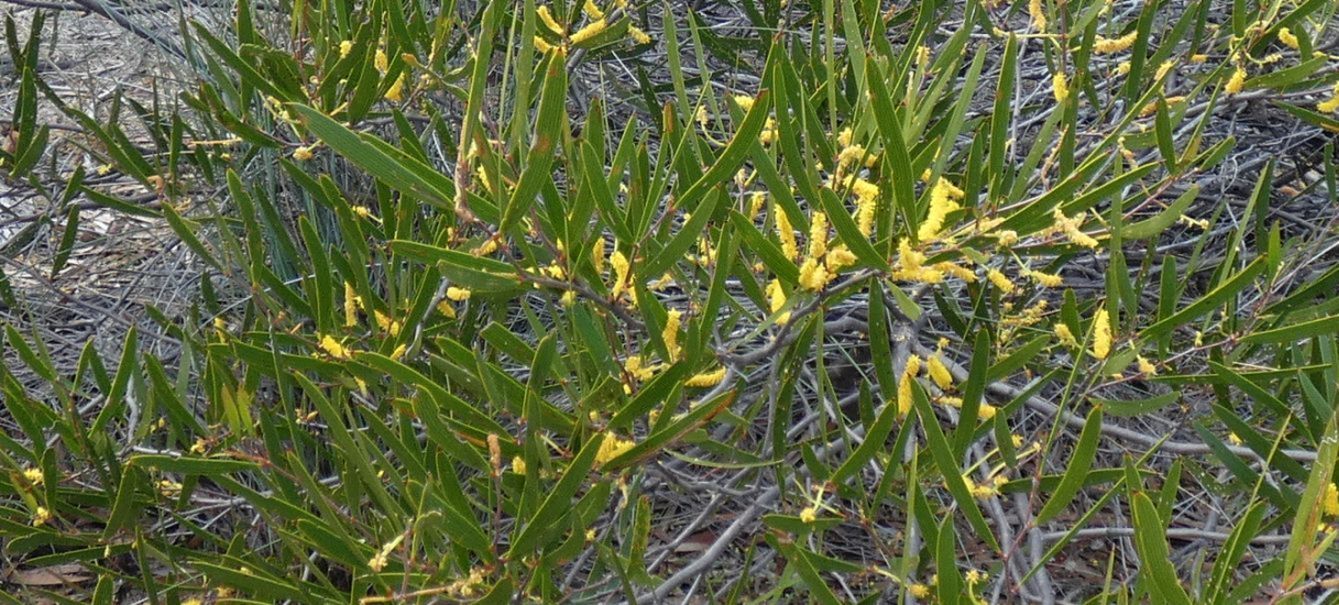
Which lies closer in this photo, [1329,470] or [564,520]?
[1329,470]

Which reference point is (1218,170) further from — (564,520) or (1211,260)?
(564,520)

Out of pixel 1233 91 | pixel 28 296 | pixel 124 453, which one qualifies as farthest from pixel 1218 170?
pixel 28 296

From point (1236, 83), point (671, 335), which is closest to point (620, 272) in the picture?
point (671, 335)

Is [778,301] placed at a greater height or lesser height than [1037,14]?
lesser

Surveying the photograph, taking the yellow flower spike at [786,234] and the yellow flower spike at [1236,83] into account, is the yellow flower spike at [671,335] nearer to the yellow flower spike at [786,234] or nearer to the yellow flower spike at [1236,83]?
the yellow flower spike at [786,234]

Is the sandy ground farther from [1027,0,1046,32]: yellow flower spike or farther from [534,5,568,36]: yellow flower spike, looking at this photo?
[1027,0,1046,32]: yellow flower spike

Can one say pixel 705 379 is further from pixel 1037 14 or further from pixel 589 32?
pixel 1037 14

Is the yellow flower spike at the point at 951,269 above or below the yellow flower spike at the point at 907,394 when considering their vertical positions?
above

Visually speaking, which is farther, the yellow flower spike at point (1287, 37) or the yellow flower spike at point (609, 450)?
the yellow flower spike at point (1287, 37)

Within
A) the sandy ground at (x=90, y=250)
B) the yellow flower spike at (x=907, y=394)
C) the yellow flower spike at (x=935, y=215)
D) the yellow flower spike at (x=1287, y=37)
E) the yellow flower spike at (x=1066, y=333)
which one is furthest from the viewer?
the sandy ground at (x=90, y=250)

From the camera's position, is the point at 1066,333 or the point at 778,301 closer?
the point at 778,301

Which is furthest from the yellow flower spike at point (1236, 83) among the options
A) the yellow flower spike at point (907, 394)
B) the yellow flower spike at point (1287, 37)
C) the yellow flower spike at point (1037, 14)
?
the yellow flower spike at point (907, 394)
